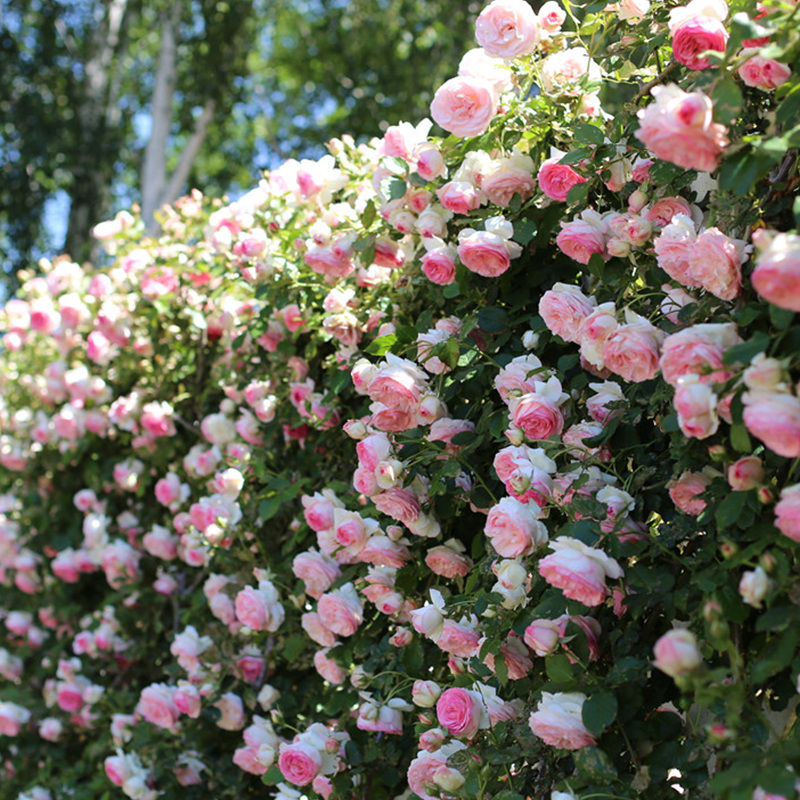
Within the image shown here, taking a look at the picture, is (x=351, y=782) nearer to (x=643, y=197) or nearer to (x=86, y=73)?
(x=643, y=197)

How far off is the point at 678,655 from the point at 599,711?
27 centimetres

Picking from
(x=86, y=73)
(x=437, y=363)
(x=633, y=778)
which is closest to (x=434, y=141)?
(x=437, y=363)

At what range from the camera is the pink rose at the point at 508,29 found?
4.53 feet

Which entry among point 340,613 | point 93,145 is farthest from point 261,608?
point 93,145

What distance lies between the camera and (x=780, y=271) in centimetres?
85

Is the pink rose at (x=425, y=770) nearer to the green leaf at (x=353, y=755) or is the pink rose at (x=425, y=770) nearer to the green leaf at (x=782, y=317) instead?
the green leaf at (x=353, y=755)

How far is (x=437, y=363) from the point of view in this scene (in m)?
1.49

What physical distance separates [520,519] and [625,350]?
264 mm

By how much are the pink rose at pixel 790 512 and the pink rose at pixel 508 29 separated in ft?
2.70

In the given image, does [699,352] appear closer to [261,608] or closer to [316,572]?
[316,572]

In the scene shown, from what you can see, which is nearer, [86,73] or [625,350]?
[625,350]

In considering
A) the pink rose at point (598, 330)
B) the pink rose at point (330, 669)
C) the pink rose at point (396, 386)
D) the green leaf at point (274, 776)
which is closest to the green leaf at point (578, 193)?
the pink rose at point (598, 330)

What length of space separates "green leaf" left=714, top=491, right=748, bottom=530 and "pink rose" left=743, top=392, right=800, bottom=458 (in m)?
0.14

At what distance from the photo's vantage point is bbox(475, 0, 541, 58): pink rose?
1.38 m
